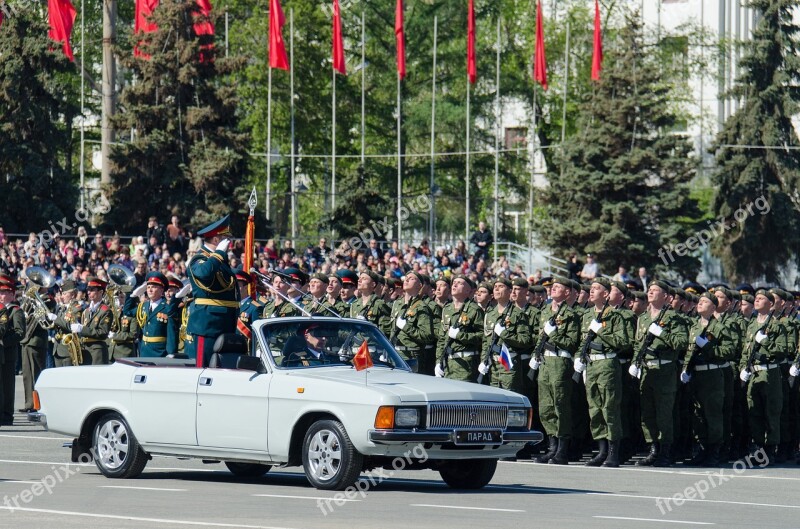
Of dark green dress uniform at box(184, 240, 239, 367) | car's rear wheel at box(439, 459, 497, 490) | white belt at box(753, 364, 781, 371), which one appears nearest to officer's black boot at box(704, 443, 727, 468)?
white belt at box(753, 364, 781, 371)

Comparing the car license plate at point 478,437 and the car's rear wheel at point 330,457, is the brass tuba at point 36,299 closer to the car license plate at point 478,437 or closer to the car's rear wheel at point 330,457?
the car's rear wheel at point 330,457

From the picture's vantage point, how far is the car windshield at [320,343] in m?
13.5

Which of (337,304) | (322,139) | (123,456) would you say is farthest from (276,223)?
(123,456)

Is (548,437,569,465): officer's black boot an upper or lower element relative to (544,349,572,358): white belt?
lower

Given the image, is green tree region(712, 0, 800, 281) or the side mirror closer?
the side mirror

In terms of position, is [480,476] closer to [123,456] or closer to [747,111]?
[123,456]

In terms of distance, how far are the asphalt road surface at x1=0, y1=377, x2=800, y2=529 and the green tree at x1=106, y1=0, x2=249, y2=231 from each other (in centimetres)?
2625

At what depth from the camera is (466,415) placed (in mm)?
12984

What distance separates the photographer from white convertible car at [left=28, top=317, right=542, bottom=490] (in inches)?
499

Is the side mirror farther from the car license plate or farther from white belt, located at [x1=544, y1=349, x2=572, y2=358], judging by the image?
white belt, located at [x1=544, y1=349, x2=572, y2=358]

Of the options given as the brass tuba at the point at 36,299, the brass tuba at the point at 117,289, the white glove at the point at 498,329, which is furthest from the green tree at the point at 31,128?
the white glove at the point at 498,329

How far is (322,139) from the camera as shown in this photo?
Answer: 59156 millimetres

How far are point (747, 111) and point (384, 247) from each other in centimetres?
1262

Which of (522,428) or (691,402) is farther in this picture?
(691,402)
